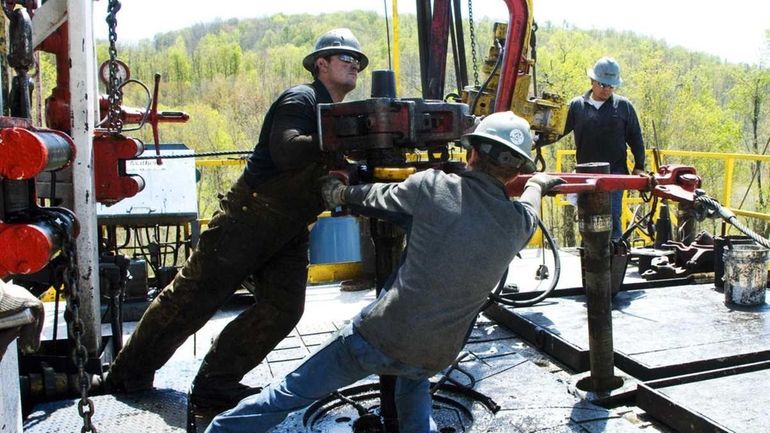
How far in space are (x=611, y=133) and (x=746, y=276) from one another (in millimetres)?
2029

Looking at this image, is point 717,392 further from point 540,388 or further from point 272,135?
point 272,135

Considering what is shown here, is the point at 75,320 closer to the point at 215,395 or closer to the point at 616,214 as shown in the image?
the point at 215,395

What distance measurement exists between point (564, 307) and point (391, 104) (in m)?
2.85

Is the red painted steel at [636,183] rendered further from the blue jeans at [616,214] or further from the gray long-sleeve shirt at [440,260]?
the blue jeans at [616,214]

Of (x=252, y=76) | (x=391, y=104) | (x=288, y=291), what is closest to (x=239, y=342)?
(x=288, y=291)

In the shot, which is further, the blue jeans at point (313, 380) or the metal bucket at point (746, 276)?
the metal bucket at point (746, 276)

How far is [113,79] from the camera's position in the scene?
3.72m

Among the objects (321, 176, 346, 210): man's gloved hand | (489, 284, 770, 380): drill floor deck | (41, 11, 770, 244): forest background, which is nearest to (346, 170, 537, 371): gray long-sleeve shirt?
(321, 176, 346, 210): man's gloved hand

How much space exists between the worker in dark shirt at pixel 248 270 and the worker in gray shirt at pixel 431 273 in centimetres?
79

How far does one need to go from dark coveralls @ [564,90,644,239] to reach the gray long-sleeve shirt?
4158 millimetres

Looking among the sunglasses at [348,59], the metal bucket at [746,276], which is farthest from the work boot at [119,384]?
the metal bucket at [746,276]

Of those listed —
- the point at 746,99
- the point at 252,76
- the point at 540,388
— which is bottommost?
the point at 540,388

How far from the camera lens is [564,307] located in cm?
523

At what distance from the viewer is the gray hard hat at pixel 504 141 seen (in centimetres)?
278
